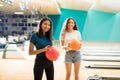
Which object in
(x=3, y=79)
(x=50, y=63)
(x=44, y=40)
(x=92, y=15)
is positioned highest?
(x=92, y=15)

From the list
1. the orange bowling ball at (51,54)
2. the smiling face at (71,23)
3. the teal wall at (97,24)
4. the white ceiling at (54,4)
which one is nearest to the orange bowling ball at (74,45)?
the smiling face at (71,23)

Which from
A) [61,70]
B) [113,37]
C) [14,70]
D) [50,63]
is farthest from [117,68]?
[113,37]

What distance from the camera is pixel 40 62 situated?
347cm

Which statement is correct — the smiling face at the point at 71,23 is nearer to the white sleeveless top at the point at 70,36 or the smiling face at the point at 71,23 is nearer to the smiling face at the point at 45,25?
the white sleeveless top at the point at 70,36

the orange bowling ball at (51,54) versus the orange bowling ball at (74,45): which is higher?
the orange bowling ball at (74,45)

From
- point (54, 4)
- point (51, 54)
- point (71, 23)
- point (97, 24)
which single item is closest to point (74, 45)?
point (71, 23)

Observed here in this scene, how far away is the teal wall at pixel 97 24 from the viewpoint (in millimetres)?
25562

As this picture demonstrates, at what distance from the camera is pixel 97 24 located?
25.9m

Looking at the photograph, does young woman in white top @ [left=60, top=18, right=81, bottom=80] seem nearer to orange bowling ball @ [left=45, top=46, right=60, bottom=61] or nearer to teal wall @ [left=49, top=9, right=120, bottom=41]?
orange bowling ball @ [left=45, top=46, right=60, bottom=61]

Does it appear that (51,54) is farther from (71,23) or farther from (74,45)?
(71,23)

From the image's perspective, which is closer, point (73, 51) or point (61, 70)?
point (73, 51)

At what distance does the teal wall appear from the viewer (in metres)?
25.6

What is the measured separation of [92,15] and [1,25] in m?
8.95

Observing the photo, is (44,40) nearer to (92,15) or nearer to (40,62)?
(40,62)
